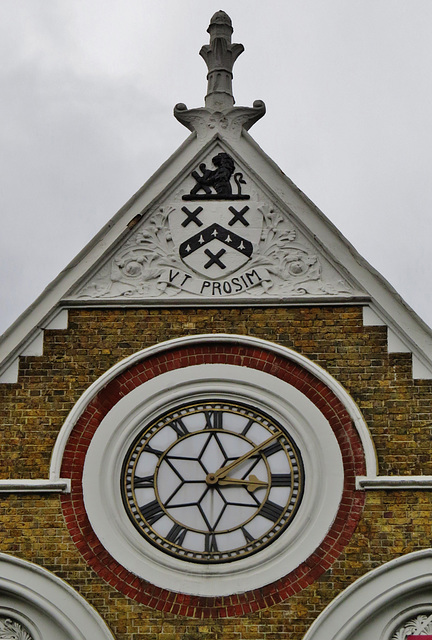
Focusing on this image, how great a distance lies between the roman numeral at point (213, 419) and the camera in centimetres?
1545

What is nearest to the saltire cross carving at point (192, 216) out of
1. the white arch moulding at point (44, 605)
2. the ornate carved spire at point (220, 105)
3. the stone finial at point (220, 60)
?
the ornate carved spire at point (220, 105)

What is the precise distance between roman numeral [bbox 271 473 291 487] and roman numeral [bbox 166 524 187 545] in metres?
1.08

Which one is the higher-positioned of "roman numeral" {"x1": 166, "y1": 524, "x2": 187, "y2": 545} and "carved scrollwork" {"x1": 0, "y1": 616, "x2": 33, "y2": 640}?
"roman numeral" {"x1": 166, "y1": 524, "x2": 187, "y2": 545}

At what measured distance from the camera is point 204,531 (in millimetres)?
14984

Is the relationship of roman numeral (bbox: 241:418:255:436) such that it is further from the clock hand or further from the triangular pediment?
the triangular pediment

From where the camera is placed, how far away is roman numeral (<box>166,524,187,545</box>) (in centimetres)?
1497

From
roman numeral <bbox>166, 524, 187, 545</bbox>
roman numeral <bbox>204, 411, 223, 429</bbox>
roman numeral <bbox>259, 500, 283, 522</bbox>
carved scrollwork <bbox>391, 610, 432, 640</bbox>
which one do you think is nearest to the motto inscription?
roman numeral <bbox>204, 411, 223, 429</bbox>

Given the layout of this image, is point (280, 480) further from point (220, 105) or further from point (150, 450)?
point (220, 105)

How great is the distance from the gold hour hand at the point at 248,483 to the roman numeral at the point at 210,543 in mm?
571

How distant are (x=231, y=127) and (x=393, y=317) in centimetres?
315

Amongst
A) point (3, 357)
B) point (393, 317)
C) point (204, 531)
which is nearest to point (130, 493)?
point (204, 531)

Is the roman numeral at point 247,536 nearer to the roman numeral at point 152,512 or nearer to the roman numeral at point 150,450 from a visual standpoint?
the roman numeral at point 152,512

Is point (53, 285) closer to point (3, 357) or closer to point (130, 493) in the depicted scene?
point (3, 357)

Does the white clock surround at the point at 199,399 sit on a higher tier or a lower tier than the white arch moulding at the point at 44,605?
higher
